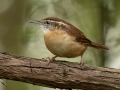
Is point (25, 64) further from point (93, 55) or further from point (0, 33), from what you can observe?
point (0, 33)

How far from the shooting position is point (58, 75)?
165 inches

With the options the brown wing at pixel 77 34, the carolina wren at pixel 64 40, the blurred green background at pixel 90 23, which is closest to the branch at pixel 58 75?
the carolina wren at pixel 64 40

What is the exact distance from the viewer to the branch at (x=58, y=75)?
→ 4.19 meters

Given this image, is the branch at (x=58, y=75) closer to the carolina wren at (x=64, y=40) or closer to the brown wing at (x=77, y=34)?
the carolina wren at (x=64, y=40)

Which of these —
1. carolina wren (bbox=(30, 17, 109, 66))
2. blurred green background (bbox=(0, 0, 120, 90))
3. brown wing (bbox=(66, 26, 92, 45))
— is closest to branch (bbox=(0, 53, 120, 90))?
carolina wren (bbox=(30, 17, 109, 66))

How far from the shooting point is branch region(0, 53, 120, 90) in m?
4.19

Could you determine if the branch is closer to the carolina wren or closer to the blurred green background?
the carolina wren

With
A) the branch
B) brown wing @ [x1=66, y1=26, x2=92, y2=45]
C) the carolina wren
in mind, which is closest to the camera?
the branch

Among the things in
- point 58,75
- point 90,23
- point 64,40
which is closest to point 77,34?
point 64,40

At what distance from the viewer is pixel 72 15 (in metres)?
6.13

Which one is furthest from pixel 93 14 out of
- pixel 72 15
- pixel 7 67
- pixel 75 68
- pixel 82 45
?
pixel 7 67

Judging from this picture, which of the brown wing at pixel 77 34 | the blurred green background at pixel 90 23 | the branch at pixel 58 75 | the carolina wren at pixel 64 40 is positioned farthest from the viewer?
the blurred green background at pixel 90 23

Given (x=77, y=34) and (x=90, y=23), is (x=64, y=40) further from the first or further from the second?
(x=90, y=23)

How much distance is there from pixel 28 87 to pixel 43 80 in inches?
109
